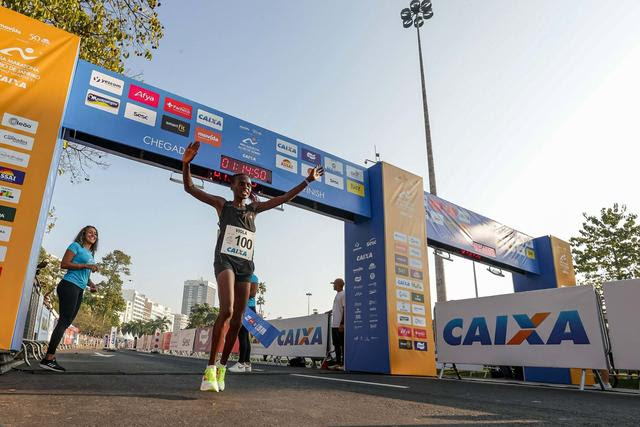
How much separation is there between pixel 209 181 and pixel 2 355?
4.33 m

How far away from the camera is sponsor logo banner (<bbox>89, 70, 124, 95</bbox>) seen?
23.0 ft

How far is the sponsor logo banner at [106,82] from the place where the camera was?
7.00 meters

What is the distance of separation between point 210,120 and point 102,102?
1964 millimetres

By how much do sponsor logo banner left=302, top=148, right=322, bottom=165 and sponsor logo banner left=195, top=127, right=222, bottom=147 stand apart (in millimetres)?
2097

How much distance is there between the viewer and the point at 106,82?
7137 mm

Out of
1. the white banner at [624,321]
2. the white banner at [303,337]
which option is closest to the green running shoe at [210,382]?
the white banner at [624,321]

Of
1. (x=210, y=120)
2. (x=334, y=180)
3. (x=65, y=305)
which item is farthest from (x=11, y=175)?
(x=334, y=180)

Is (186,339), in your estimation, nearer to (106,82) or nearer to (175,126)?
(175,126)

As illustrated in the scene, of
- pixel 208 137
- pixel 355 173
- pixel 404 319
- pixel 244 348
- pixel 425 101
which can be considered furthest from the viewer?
pixel 425 101

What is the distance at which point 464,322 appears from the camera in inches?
310

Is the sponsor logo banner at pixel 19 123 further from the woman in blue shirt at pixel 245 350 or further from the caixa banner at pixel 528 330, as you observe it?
the caixa banner at pixel 528 330

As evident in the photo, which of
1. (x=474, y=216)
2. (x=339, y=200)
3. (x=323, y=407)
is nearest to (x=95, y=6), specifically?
(x=339, y=200)

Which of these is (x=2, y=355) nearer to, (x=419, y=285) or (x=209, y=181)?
(x=209, y=181)

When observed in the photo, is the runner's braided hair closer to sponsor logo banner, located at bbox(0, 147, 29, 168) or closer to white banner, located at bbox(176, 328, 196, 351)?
sponsor logo banner, located at bbox(0, 147, 29, 168)
